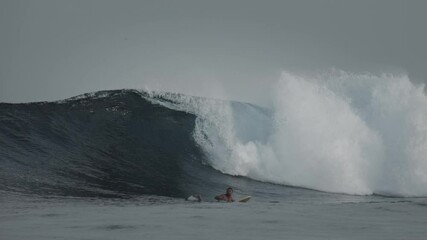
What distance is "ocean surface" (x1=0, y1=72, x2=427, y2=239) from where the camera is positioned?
27.5 feet

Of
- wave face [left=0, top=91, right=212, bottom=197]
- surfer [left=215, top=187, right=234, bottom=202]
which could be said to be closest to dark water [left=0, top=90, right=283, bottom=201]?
wave face [left=0, top=91, right=212, bottom=197]

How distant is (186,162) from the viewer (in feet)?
61.5

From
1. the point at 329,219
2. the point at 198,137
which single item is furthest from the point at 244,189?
the point at 329,219

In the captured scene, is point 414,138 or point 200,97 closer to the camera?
point 414,138

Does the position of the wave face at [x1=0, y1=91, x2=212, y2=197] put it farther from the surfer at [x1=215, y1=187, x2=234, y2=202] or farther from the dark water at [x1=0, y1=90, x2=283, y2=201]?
the surfer at [x1=215, y1=187, x2=234, y2=202]

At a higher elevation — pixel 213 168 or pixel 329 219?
pixel 213 168

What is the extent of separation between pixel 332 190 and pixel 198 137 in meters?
5.74

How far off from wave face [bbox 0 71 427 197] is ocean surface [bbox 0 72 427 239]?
0.17ft

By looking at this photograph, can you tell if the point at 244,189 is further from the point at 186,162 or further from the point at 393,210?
the point at 393,210

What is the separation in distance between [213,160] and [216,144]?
1334mm

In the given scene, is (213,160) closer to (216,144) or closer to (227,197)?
(216,144)

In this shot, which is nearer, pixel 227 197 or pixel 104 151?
pixel 227 197

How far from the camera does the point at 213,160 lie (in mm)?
19594

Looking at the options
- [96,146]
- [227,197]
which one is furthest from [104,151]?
[227,197]
